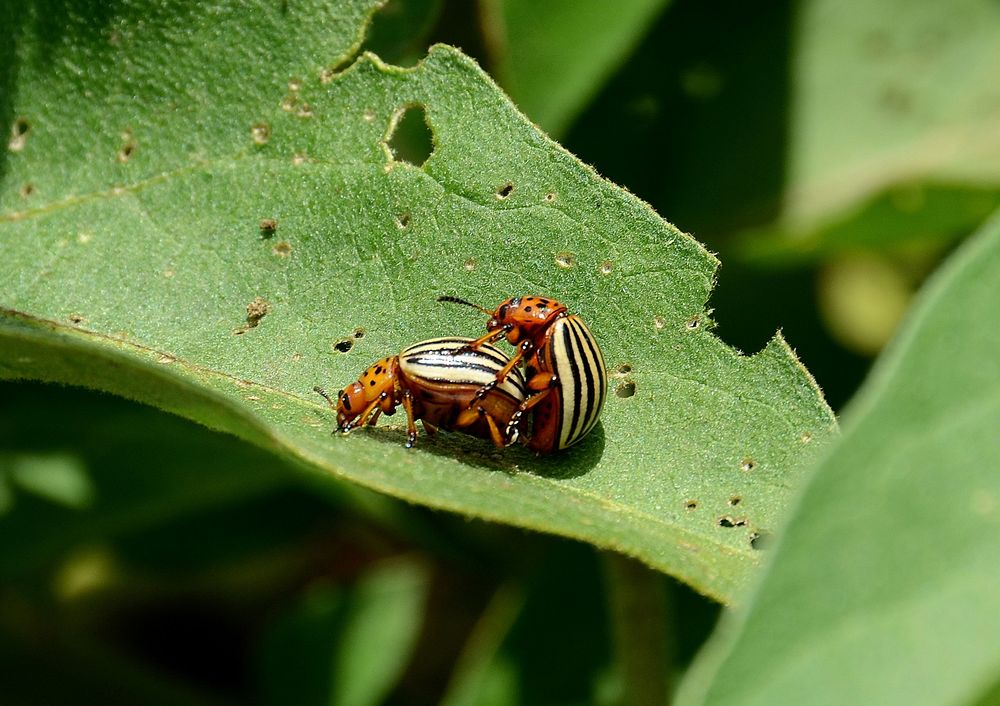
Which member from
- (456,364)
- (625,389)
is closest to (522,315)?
(456,364)

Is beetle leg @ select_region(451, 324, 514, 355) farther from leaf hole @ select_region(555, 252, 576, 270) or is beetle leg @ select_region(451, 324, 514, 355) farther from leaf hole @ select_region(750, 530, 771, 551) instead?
leaf hole @ select_region(750, 530, 771, 551)

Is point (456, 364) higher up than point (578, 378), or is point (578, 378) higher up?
point (578, 378)

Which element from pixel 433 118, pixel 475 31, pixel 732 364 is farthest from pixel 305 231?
pixel 475 31

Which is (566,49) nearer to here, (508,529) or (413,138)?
(413,138)

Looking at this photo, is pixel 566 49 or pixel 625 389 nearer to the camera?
pixel 625 389

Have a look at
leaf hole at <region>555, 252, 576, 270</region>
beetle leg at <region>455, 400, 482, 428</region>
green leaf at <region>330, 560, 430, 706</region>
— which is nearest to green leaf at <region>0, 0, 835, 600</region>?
leaf hole at <region>555, 252, 576, 270</region>

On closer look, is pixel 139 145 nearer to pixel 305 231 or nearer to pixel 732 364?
pixel 305 231

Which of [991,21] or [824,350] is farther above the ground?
[991,21]
